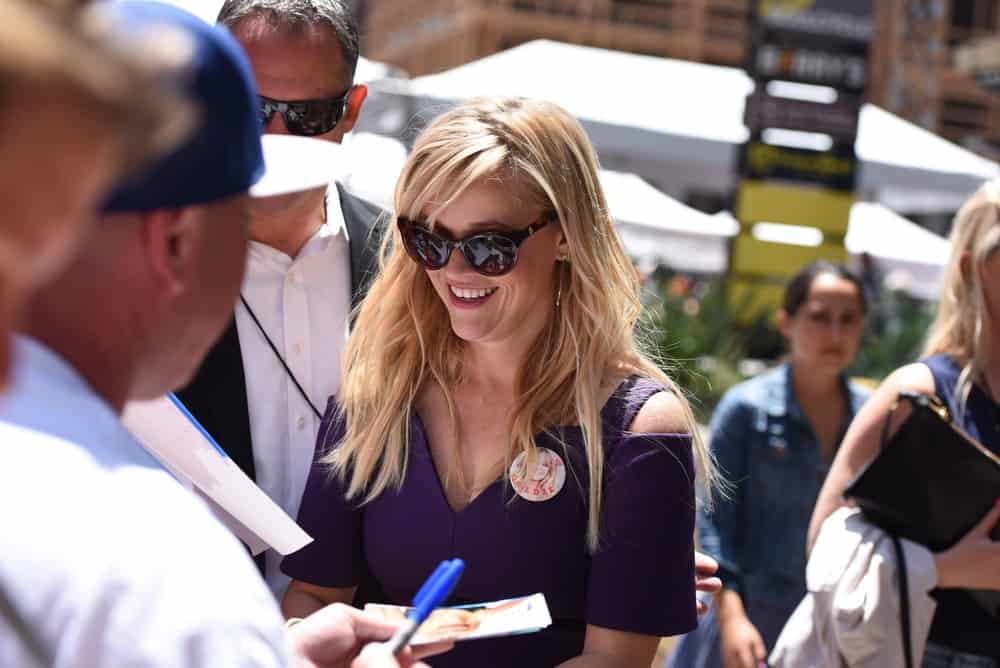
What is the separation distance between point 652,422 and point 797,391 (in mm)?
2542

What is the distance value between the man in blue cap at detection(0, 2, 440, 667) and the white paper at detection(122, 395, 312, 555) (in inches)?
37.7

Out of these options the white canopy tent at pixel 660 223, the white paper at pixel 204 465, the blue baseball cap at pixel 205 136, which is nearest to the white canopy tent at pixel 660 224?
the white canopy tent at pixel 660 223

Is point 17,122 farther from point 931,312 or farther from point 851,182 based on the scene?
point 931,312

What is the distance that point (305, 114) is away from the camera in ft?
8.78

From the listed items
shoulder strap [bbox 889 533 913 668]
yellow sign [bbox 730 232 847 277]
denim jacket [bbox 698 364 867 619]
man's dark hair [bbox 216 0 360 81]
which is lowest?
yellow sign [bbox 730 232 847 277]

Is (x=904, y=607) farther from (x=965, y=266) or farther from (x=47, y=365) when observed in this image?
(x=47, y=365)

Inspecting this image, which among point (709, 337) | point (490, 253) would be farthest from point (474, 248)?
point (709, 337)

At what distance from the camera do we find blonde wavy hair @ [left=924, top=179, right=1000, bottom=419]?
3.08 m

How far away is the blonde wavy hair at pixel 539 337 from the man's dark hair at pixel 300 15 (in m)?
0.44

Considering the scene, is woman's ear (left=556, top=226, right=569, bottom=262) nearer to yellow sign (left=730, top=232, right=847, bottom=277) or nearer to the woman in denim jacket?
the woman in denim jacket

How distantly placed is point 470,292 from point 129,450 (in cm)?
135

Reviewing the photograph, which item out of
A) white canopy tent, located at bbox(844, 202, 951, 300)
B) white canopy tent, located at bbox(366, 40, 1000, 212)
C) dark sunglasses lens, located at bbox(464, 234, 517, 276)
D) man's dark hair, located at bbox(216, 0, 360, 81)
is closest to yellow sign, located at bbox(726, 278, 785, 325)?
white canopy tent, located at bbox(844, 202, 951, 300)

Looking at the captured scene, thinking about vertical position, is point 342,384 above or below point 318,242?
below

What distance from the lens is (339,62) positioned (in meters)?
2.77
